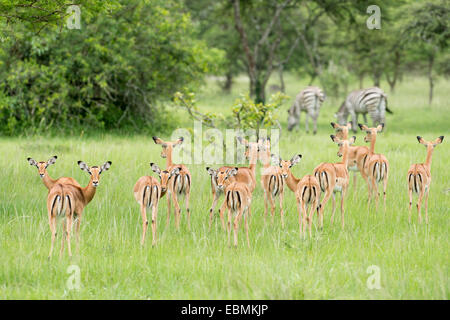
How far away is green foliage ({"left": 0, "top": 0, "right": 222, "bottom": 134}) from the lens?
56.3 feet

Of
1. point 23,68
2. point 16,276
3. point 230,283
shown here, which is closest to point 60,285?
point 16,276

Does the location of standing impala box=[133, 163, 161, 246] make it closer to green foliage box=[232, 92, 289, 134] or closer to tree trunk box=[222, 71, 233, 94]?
green foliage box=[232, 92, 289, 134]

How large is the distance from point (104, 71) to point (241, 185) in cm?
1216

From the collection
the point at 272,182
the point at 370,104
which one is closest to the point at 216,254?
the point at 272,182

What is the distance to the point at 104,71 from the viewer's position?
17844mm

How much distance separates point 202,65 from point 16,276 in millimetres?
13921

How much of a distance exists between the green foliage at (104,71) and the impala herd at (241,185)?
388 inches

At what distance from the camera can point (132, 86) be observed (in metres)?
19.0

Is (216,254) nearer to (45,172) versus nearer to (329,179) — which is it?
(329,179)

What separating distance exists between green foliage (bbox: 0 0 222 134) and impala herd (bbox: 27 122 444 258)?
9.86 meters

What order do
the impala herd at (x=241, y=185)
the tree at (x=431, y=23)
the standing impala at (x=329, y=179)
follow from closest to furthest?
the impala herd at (x=241, y=185)
the standing impala at (x=329, y=179)
the tree at (x=431, y=23)


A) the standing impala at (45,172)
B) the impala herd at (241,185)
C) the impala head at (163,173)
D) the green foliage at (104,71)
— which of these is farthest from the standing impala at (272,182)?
the green foliage at (104,71)

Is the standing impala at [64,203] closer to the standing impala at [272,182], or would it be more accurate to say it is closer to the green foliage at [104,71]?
the standing impala at [272,182]

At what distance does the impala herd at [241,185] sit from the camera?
21.0ft
